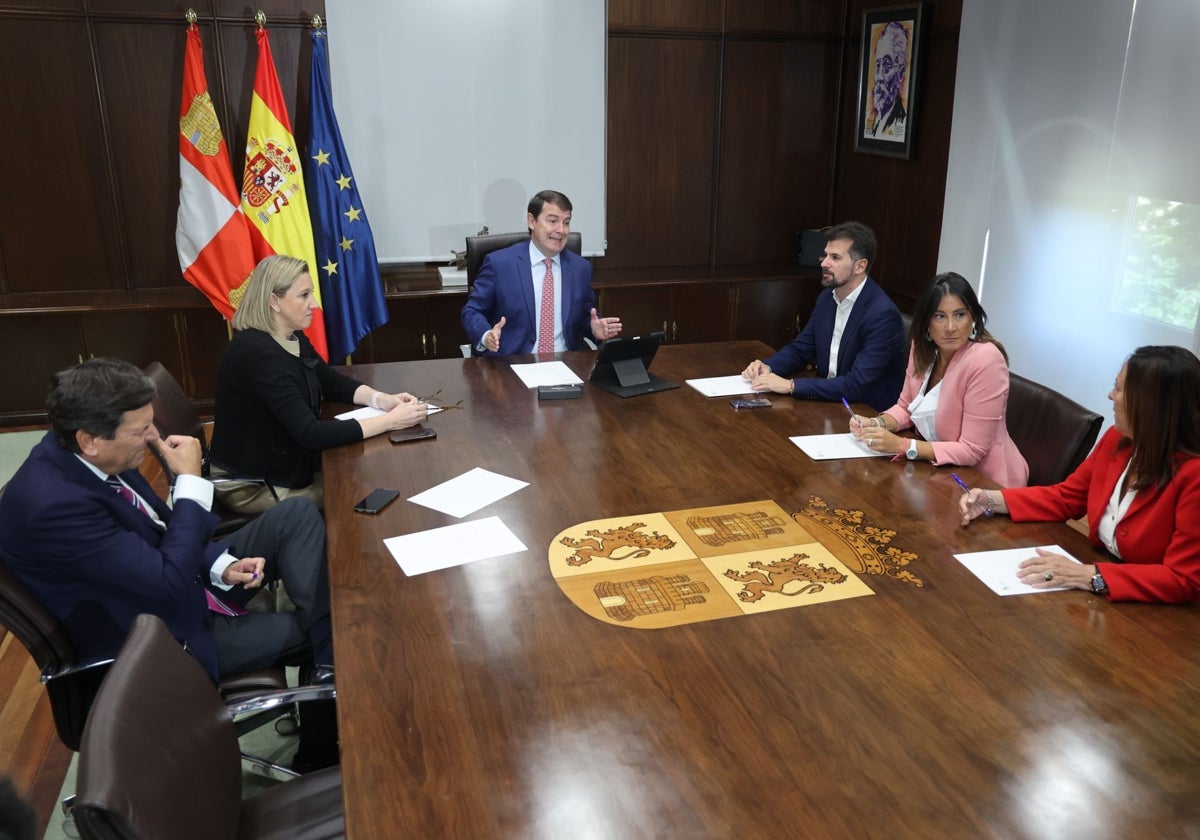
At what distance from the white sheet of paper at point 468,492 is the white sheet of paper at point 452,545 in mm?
95

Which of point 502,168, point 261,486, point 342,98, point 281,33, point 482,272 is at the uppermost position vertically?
point 281,33

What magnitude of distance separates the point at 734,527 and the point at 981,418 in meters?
0.95

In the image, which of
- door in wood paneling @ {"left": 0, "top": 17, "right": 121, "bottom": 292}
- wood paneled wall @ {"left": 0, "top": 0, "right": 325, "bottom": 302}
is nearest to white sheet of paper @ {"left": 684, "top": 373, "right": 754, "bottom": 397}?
wood paneled wall @ {"left": 0, "top": 0, "right": 325, "bottom": 302}

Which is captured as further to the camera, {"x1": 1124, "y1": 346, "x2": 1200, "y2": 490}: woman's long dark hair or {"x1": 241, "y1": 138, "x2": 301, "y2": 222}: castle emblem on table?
{"x1": 241, "y1": 138, "x2": 301, "y2": 222}: castle emblem on table

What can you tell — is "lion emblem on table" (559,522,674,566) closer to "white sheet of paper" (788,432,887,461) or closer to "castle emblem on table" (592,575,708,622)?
"castle emblem on table" (592,575,708,622)

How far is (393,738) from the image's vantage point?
156 centimetres

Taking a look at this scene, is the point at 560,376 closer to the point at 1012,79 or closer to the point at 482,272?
the point at 482,272

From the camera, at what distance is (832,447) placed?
2832 mm

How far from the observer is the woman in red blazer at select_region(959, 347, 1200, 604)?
1968 millimetres

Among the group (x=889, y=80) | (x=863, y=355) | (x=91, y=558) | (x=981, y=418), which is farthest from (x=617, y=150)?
(x=91, y=558)

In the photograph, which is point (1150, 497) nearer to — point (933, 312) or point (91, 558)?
point (933, 312)

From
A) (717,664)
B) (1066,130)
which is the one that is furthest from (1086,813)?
(1066,130)

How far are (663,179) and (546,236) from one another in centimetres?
213

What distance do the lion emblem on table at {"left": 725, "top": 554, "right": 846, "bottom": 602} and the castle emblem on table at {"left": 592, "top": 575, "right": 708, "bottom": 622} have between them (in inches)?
3.7
